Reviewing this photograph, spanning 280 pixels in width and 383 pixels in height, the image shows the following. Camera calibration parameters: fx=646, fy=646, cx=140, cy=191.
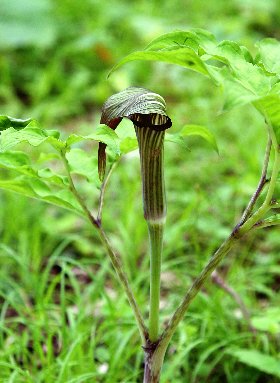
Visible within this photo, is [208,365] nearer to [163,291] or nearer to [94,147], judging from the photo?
[163,291]

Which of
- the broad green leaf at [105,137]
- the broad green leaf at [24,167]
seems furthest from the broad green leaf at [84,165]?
the broad green leaf at [105,137]

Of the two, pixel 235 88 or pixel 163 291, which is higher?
pixel 235 88

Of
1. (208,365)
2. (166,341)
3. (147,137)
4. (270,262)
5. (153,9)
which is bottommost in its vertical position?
(208,365)

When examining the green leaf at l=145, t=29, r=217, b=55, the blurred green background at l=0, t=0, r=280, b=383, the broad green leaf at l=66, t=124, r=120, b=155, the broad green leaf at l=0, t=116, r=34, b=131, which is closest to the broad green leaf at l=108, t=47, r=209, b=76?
the green leaf at l=145, t=29, r=217, b=55

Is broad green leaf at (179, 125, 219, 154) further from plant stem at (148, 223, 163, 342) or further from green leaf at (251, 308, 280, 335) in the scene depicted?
green leaf at (251, 308, 280, 335)

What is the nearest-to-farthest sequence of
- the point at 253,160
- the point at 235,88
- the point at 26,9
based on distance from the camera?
the point at 235,88 < the point at 253,160 < the point at 26,9

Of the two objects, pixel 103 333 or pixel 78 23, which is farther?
pixel 78 23

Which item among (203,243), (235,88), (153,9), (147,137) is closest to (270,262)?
(203,243)
